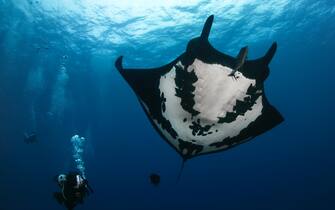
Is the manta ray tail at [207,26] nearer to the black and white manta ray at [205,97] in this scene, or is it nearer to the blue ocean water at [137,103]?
the black and white manta ray at [205,97]

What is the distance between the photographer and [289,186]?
61281 millimetres

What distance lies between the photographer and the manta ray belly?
3922 mm

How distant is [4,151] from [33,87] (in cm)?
1681

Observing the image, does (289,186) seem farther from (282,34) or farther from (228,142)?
(228,142)

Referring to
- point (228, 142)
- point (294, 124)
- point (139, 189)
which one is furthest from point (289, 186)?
point (228, 142)

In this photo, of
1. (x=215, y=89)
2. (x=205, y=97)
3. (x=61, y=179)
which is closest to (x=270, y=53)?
(x=215, y=89)

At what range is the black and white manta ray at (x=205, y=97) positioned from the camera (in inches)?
149

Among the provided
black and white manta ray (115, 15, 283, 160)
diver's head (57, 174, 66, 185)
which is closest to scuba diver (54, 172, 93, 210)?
diver's head (57, 174, 66, 185)

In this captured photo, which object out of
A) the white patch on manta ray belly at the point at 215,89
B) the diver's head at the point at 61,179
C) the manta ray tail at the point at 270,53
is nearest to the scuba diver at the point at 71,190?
the diver's head at the point at 61,179

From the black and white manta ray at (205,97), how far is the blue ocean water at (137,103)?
42.4 ft

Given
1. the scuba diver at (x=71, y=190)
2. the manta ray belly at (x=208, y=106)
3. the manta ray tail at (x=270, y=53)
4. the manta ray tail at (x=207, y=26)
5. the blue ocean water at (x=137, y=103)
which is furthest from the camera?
the blue ocean water at (x=137, y=103)

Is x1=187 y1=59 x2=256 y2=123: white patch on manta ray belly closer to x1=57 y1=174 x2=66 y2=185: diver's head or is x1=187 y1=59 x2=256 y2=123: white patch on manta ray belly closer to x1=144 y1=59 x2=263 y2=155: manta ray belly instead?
x1=144 y1=59 x2=263 y2=155: manta ray belly

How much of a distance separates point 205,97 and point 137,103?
33146mm

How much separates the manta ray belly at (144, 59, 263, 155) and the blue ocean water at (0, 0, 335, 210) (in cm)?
1301
